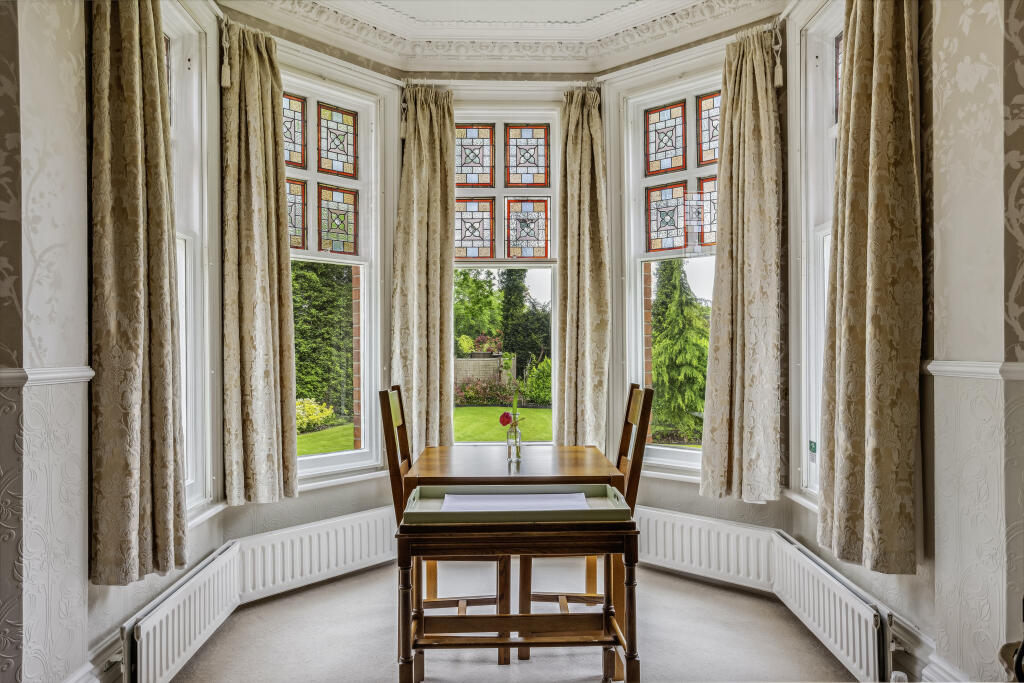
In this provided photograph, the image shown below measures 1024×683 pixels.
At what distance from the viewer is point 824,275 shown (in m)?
3.16

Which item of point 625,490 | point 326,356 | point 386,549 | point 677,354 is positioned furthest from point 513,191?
point 386,549

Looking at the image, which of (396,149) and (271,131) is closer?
(271,131)

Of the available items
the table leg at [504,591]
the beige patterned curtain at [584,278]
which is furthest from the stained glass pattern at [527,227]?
the table leg at [504,591]

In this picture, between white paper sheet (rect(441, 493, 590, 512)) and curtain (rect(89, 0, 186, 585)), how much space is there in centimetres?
106

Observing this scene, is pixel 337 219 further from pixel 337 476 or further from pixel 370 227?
pixel 337 476

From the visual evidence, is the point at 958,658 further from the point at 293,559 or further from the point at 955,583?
the point at 293,559

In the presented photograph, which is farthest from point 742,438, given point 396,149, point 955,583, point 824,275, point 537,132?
point 396,149

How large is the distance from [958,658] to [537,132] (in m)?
3.48

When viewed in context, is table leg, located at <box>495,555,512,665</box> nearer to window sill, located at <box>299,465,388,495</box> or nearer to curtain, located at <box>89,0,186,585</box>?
curtain, located at <box>89,0,186,585</box>

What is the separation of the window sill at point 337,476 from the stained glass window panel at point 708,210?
2.42m

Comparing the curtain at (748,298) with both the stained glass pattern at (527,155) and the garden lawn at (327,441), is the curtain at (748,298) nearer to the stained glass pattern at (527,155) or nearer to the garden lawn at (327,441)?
the stained glass pattern at (527,155)

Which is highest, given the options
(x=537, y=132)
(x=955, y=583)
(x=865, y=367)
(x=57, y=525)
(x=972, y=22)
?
(x=537, y=132)

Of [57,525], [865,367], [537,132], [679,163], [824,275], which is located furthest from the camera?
[537,132]

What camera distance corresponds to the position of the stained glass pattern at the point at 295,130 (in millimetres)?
3641
